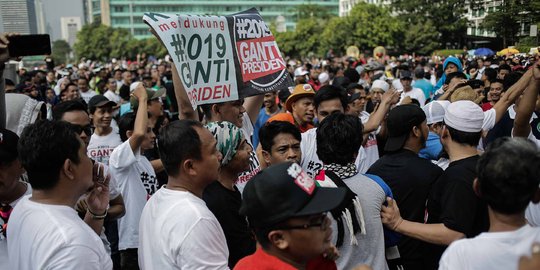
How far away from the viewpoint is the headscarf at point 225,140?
3.23m

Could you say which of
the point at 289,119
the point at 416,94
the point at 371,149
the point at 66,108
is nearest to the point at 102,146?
the point at 66,108

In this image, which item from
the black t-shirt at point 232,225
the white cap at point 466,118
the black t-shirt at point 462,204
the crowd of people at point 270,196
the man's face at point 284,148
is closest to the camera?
the crowd of people at point 270,196

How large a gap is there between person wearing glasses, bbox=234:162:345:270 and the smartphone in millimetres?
1988

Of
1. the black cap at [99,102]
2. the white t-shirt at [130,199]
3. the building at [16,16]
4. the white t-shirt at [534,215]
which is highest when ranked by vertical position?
the building at [16,16]

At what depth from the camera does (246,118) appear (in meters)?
5.08

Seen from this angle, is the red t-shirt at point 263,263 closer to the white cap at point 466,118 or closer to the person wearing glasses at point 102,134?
the white cap at point 466,118

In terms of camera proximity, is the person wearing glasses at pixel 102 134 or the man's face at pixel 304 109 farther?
the man's face at pixel 304 109

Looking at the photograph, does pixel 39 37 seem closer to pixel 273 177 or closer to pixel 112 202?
pixel 112 202

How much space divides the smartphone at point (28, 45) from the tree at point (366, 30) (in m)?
50.4

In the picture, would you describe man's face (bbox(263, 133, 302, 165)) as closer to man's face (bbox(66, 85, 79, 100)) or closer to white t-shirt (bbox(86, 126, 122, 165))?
white t-shirt (bbox(86, 126, 122, 165))

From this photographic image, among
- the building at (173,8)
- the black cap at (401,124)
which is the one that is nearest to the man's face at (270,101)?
the black cap at (401,124)

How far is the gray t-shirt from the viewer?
291cm

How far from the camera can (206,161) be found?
271 cm

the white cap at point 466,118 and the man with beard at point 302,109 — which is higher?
the white cap at point 466,118
